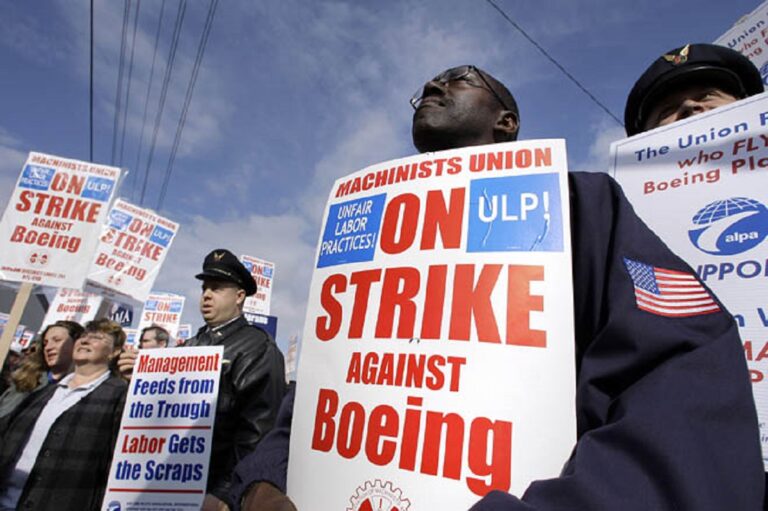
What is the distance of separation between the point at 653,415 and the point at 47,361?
188 inches

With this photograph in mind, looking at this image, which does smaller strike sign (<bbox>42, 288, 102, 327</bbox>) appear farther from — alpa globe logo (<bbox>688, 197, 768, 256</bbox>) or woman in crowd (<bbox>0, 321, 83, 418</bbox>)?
alpa globe logo (<bbox>688, 197, 768, 256</bbox>)

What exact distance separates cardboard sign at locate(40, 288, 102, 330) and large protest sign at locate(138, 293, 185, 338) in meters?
1.32

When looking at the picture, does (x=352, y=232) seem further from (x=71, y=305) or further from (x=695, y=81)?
(x=71, y=305)

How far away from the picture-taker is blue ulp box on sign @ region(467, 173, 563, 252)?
863 millimetres

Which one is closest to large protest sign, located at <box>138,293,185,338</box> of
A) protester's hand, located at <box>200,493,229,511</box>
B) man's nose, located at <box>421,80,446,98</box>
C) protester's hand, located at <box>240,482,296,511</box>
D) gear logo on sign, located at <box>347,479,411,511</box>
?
protester's hand, located at <box>200,493,229,511</box>

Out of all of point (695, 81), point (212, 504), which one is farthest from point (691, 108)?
point (212, 504)

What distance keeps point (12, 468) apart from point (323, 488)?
3013 mm

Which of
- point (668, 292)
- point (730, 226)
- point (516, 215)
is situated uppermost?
point (730, 226)

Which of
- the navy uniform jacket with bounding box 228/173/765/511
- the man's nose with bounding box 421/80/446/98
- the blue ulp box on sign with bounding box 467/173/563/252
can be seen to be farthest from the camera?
the man's nose with bounding box 421/80/446/98

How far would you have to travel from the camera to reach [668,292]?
0.76 meters

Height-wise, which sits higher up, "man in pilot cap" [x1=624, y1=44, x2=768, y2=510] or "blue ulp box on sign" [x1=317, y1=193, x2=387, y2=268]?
"man in pilot cap" [x1=624, y1=44, x2=768, y2=510]

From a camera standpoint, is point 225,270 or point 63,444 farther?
point 225,270

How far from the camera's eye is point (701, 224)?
3.82 feet

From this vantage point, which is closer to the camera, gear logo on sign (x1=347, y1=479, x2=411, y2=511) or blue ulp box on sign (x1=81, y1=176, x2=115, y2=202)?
gear logo on sign (x1=347, y1=479, x2=411, y2=511)
